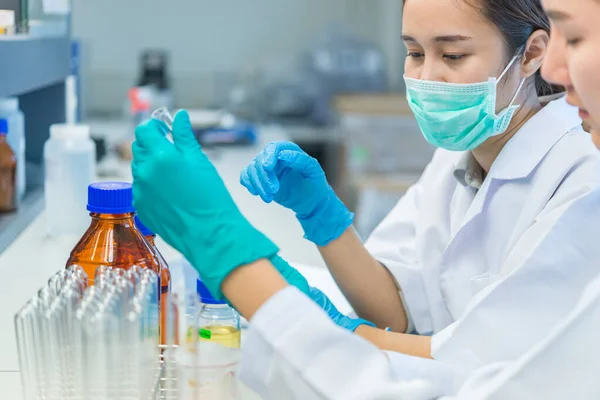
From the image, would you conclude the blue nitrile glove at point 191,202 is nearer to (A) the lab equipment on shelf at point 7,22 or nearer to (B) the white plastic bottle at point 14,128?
(A) the lab equipment on shelf at point 7,22

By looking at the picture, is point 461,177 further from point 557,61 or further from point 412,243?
point 557,61

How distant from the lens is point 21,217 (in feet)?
6.29

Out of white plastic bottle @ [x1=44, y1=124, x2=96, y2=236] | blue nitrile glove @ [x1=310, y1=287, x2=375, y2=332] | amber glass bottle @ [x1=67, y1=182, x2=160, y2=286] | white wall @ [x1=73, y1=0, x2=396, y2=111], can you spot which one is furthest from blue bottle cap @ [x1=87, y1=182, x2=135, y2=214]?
white wall @ [x1=73, y1=0, x2=396, y2=111]

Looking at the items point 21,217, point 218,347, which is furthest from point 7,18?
point 218,347

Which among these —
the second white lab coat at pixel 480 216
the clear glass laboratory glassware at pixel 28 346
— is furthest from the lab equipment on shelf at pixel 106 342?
the second white lab coat at pixel 480 216

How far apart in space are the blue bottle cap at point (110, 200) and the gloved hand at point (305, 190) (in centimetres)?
28

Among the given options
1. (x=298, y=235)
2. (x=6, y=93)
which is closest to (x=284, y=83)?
(x=298, y=235)

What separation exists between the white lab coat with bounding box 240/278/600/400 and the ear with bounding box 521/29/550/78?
502 mm

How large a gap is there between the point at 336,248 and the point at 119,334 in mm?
658

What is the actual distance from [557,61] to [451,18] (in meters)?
0.32

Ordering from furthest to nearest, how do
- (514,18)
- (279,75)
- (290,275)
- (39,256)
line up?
(279,75) → (39,256) → (514,18) → (290,275)

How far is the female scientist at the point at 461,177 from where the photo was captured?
125cm

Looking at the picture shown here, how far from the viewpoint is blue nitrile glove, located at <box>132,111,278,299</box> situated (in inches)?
36.8

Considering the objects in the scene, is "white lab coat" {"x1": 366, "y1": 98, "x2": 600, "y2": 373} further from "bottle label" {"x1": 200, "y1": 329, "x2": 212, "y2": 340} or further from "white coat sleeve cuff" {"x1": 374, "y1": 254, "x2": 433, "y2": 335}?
"bottle label" {"x1": 200, "y1": 329, "x2": 212, "y2": 340}
